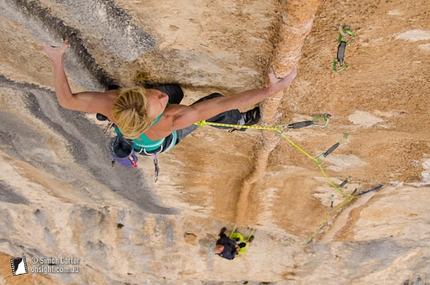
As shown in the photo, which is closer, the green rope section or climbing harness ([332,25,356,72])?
climbing harness ([332,25,356,72])

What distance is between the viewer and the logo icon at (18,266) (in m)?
7.40

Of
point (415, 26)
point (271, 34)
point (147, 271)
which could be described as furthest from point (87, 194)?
point (415, 26)

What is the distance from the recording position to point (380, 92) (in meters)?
2.48

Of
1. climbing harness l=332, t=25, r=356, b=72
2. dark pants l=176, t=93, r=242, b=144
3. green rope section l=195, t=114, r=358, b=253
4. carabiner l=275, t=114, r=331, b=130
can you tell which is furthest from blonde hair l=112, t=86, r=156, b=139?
carabiner l=275, t=114, r=331, b=130

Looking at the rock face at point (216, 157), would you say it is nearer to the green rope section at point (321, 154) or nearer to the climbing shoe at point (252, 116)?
the green rope section at point (321, 154)

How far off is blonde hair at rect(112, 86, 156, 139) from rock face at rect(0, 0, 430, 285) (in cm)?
37

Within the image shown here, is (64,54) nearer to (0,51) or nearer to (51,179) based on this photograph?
(0,51)

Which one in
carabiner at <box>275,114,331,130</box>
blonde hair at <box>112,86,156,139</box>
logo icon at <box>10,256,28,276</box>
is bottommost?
blonde hair at <box>112,86,156,139</box>

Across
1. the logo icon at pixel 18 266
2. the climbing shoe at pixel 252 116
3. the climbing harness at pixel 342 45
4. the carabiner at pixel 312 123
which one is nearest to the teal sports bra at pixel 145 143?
the climbing shoe at pixel 252 116

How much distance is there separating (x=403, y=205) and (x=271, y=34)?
303cm

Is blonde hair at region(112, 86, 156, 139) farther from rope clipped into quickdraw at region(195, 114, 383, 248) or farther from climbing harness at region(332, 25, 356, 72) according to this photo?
climbing harness at region(332, 25, 356, 72)

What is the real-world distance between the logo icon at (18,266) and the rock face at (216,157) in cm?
15

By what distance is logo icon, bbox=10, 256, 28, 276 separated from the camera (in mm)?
7397

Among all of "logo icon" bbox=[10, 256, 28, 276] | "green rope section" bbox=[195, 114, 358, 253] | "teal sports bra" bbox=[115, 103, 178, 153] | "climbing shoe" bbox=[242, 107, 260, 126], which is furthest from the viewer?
"logo icon" bbox=[10, 256, 28, 276]
